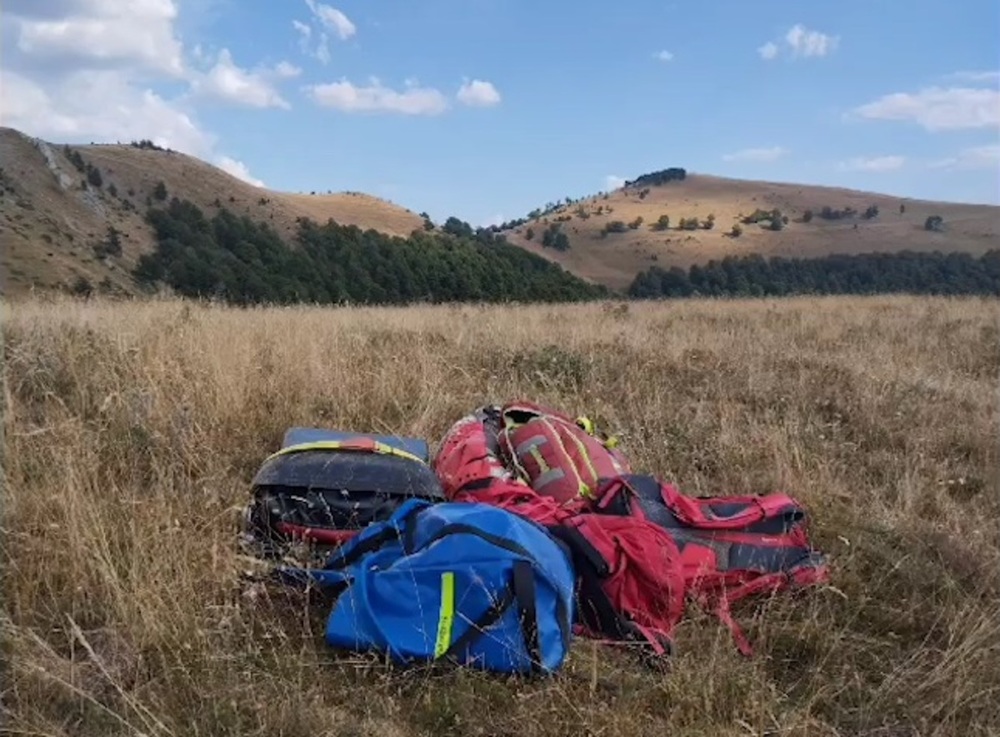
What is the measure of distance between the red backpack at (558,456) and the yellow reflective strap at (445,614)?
4.27 feet

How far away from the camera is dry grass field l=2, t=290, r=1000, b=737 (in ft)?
7.40

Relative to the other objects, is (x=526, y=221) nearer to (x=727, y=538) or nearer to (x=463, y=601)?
(x=727, y=538)

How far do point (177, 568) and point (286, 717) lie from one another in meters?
0.75

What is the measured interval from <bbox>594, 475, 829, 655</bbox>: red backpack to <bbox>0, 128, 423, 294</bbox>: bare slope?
162 ft

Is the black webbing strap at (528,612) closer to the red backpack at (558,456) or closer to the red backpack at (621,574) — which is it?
the red backpack at (621,574)

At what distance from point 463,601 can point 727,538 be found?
1296 millimetres

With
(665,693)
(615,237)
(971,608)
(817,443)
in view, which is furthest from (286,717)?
(615,237)

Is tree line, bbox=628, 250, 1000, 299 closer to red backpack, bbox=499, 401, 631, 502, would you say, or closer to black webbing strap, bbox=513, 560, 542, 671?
red backpack, bbox=499, 401, 631, 502

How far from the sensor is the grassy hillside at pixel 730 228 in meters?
86.0

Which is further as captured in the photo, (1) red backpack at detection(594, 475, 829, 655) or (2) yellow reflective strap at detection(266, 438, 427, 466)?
(2) yellow reflective strap at detection(266, 438, 427, 466)

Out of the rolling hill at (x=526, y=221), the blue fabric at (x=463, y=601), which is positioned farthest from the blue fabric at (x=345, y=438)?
the rolling hill at (x=526, y=221)

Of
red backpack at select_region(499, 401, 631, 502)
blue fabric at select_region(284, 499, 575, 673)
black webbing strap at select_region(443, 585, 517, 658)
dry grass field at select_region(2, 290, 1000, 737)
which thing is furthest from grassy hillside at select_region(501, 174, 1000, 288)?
black webbing strap at select_region(443, 585, 517, 658)

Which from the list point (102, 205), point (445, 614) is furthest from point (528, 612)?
point (102, 205)

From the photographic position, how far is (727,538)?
3.26 meters
